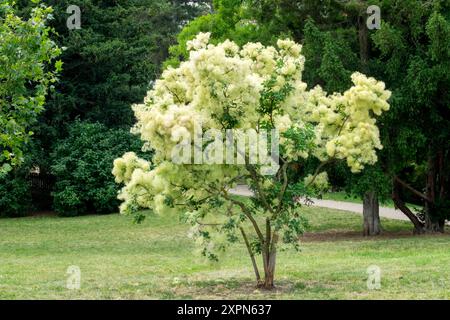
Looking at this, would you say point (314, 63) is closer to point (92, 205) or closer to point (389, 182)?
point (389, 182)

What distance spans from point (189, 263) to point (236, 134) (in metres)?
6.29

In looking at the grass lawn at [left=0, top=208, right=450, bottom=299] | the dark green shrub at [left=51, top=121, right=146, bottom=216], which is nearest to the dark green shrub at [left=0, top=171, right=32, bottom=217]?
the dark green shrub at [left=51, top=121, right=146, bottom=216]

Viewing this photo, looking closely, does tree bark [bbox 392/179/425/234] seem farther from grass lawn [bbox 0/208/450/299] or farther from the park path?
the park path

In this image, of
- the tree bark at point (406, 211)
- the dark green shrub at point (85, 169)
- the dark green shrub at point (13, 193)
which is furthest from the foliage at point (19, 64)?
the dark green shrub at point (13, 193)

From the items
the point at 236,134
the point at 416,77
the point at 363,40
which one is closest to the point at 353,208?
the point at 363,40

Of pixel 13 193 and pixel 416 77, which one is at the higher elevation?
pixel 416 77

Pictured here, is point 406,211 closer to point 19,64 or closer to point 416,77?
point 416,77

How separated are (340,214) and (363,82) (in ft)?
54.0

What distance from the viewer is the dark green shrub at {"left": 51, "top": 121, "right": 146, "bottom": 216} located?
89.3ft

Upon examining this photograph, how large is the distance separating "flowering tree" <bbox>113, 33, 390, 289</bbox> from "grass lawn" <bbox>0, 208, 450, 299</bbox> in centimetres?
98

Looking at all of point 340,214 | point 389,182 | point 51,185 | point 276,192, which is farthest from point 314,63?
point 51,185

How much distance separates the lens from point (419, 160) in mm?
20016

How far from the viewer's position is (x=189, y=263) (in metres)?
15.2

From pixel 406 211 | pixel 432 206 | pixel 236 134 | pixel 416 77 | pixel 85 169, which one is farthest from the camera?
pixel 85 169
